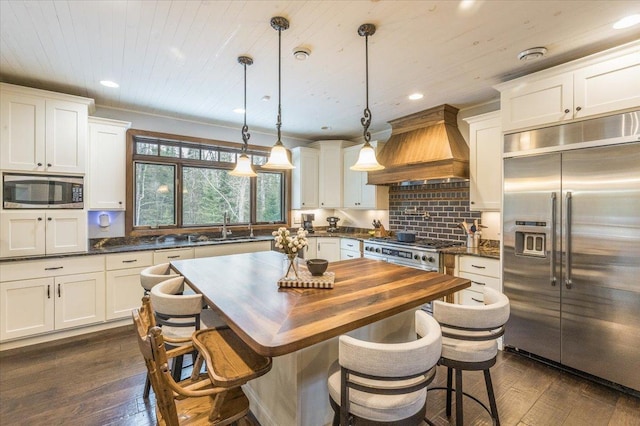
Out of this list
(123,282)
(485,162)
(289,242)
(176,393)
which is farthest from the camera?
(123,282)

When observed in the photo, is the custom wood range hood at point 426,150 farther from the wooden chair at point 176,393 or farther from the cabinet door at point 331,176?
the wooden chair at point 176,393

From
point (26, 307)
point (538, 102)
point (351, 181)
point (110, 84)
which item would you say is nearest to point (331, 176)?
point (351, 181)

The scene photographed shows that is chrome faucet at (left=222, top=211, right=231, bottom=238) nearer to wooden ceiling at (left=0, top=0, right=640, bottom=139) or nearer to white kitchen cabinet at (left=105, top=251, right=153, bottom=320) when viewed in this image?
white kitchen cabinet at (left=105, top=251, right=153, bottom=320)

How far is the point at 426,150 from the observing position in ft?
12.5

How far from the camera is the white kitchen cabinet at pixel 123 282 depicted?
3.41 metres

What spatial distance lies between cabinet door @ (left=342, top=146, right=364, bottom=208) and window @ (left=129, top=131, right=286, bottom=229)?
1304 millimetres

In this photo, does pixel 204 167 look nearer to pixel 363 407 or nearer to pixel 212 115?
pixel 212 115

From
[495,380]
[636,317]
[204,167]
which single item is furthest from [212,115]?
[636,317]

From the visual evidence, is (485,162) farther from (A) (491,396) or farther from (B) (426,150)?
(A) (491,396)

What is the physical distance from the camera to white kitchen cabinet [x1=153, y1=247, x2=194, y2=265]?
3695mm

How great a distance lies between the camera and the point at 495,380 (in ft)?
8.14

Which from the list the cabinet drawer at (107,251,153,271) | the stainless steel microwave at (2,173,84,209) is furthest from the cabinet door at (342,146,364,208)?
the stainless steel microwave at (2,173,84,209)

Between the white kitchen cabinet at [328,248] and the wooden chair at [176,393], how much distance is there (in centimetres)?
346

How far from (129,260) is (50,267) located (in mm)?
695
